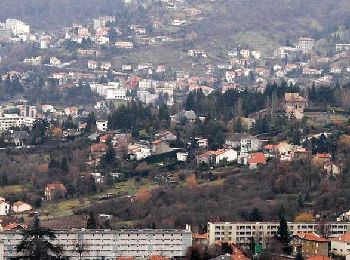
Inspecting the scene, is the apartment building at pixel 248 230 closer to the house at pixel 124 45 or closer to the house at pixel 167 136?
the house at pixel 167 136

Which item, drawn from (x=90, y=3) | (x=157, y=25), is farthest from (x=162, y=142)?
(x=90, y=3)

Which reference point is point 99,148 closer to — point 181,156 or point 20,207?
point 181,156

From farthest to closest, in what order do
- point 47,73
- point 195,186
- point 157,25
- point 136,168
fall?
point 157,25
point 47,73
point 136,168
point 195,186

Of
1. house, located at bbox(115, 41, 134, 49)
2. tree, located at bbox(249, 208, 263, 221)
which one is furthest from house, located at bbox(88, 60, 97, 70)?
tree, located at bbox(249, 208, 263, 221)

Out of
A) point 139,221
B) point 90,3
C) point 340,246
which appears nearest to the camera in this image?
point 340,246

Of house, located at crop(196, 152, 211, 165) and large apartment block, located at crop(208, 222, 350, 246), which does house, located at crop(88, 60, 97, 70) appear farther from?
large apartment block, located at crop(208, 222, 350, 246)

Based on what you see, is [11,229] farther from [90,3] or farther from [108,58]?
[90,3]
